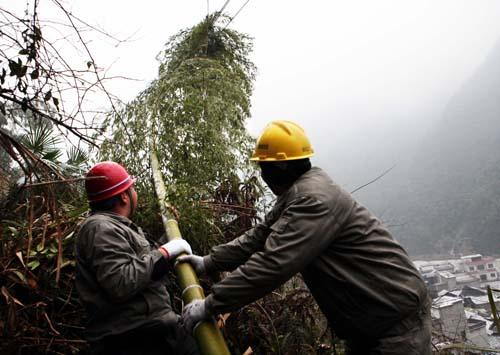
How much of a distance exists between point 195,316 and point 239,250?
2.07 feet

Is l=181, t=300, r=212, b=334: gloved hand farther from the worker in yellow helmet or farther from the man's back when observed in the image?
the man's back

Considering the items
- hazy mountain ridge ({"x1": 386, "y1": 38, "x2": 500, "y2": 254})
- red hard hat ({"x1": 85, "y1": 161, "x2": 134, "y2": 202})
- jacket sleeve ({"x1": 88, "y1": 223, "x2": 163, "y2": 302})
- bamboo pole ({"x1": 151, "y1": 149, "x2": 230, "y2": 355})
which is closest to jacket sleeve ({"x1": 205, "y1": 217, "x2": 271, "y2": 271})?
bamboo pole ({"x1": 151, "y1": 149, "x2": 230, "y2": 355})

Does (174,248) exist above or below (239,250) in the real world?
above

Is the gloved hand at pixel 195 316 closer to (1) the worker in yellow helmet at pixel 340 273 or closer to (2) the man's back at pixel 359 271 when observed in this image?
(1) the worker in yellow helmet at pixel 340 273

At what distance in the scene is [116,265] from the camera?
181 cm

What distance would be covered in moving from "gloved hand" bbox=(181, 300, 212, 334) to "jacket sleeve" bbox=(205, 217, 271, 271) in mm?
487

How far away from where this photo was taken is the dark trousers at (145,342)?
190cm

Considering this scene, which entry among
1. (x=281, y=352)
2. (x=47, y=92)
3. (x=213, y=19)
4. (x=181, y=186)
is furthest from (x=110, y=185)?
→ (x=213, y=19)

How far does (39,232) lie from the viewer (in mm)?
3127

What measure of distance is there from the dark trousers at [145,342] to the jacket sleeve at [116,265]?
240 millimetres

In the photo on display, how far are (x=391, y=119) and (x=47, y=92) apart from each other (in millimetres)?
165422

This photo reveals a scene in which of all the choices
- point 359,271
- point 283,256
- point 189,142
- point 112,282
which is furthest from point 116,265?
point 189,142

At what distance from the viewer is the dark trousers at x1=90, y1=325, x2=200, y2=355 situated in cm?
190

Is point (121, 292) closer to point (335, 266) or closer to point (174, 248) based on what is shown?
point (174, 248)
